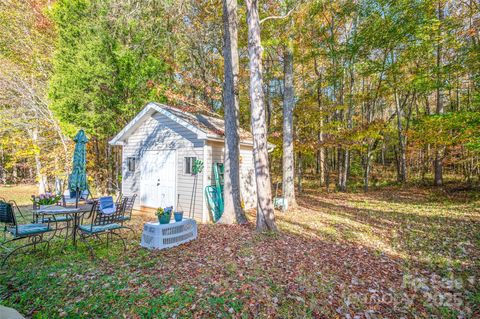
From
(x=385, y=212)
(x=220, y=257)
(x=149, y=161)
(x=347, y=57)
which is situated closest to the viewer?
(x=220, y=257)

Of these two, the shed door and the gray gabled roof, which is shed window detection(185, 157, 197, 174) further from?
the gray gabled roof

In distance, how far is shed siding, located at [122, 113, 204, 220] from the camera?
8.80 m

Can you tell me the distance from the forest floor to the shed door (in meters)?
3.49

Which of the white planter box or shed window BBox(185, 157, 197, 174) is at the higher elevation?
shed window BBox(185, 157, 197, 174)

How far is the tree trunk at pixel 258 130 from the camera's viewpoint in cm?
642

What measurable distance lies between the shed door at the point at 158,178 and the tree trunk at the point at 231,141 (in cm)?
273

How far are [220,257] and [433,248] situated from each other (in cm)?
503

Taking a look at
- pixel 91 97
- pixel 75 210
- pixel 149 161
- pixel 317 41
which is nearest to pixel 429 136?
pixel 317 41

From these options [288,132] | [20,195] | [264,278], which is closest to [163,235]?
[264,278]

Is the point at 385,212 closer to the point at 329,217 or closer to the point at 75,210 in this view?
the point at 329,217

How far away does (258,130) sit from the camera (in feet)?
21.2

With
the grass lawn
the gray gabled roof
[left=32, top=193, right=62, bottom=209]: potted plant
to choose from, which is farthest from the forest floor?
the grass lawn

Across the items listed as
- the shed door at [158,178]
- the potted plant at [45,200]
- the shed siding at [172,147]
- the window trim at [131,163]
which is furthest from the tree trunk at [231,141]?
the window trim at [131,163]

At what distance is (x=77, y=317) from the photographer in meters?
3.03
